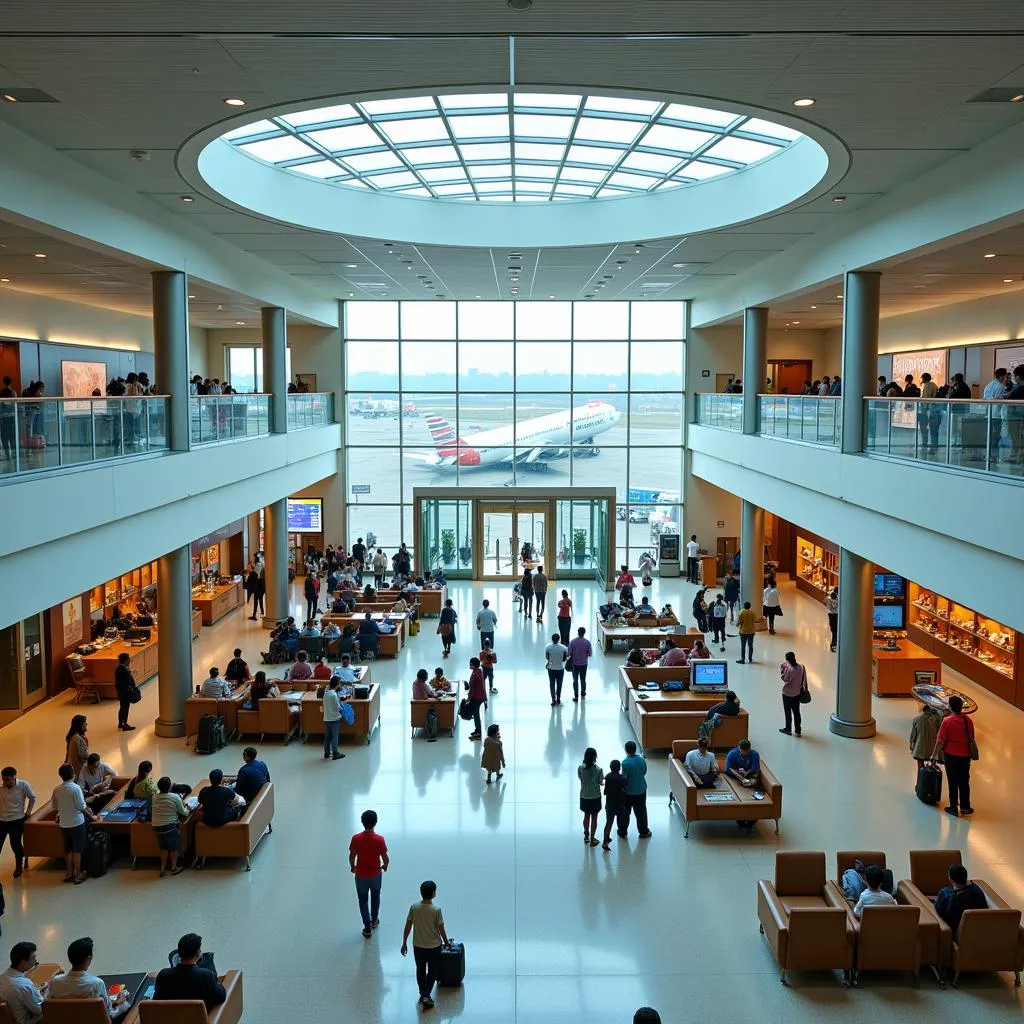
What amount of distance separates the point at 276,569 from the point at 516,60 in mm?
16214

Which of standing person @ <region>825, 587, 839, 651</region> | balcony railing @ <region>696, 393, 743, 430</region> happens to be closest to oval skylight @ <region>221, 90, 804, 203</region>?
balcony railing @ <region>696, 393, 743, 430</region>

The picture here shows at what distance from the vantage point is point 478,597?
2548cm

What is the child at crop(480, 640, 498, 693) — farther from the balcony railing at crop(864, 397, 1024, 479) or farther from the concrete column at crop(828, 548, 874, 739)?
the balcony railing at crop(864, 397, 1024, 479)

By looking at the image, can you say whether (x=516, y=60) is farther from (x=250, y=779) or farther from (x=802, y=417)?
(x=802, y=417)

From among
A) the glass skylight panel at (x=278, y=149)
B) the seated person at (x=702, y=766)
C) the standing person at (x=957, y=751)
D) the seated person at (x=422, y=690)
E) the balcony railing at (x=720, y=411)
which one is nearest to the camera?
the seated person at (x=702, y=766)

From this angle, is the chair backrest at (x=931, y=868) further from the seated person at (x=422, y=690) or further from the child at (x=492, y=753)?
the seated person at (x=422, y=690)

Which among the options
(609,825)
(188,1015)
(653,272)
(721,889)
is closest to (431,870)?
(609,825)

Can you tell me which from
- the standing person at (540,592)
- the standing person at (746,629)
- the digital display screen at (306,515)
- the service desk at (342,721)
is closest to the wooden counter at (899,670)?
the standing person at (746,629)

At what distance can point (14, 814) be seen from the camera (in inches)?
402

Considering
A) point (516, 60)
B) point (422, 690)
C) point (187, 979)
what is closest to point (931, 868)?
point (187, 979)

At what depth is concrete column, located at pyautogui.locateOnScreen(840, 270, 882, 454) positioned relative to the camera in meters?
14.0

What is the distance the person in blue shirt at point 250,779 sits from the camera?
430 inches

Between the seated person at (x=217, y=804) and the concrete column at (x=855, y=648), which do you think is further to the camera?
the concrete column at (x=855, y=648)

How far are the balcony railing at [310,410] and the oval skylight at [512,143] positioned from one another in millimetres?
6941
